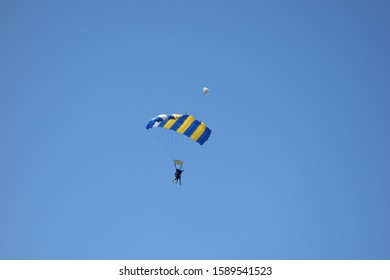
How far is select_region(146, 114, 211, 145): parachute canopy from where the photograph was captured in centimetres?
4380

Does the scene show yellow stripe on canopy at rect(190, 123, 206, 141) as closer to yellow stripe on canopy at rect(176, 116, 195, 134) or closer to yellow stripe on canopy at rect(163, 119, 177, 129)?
yellow stripe on canopy at rect(176, 116, 195, 134)

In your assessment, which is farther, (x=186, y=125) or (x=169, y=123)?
(x=186, y=125)

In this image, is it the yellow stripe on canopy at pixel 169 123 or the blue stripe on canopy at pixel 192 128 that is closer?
the yellow stripe on canopy at pixel 169 123

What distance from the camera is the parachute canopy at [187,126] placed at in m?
43.8

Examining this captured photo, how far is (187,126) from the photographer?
44531 mm

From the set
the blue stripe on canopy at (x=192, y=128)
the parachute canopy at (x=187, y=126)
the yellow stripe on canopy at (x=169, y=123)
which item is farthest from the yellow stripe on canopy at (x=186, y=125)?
the yellow stripe on canopy at (x=169, y=123)

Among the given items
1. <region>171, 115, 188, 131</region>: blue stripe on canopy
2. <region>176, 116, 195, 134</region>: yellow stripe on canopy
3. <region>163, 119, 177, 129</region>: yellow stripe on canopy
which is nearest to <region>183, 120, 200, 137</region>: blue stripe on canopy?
<region>176, 116, 195, 134</region>: yellow stripe on canopy

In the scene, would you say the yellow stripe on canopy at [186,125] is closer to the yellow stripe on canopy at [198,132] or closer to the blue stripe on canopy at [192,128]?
the blue stripe on canopy at [192,128]

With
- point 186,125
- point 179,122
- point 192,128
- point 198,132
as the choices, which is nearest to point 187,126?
point 186,125

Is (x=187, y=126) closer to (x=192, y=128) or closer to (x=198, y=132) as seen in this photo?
(x=192, y=128)
